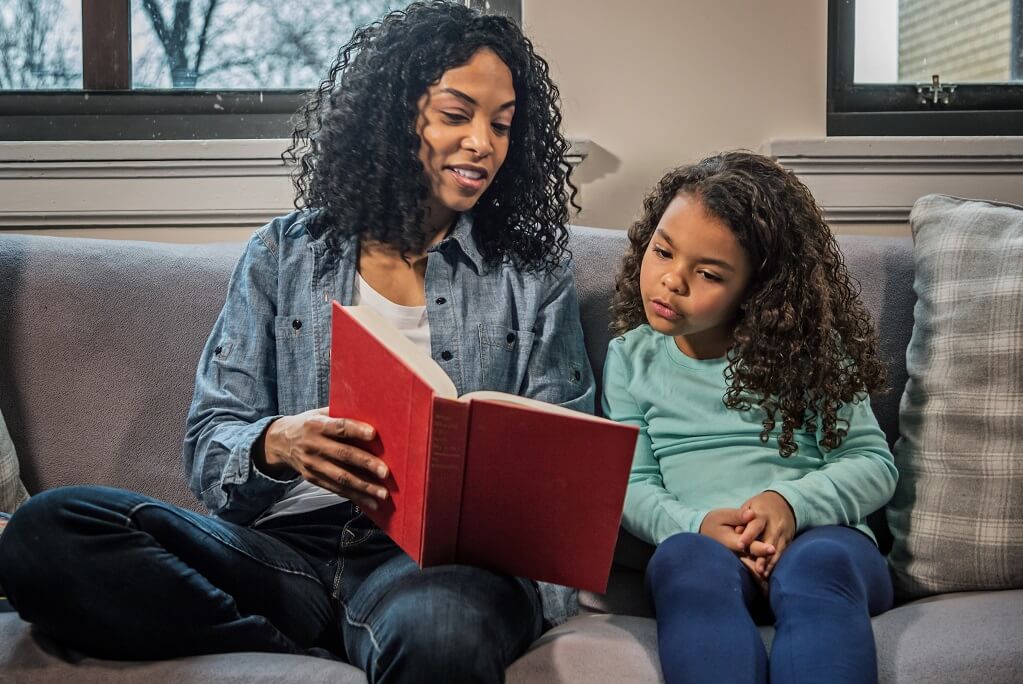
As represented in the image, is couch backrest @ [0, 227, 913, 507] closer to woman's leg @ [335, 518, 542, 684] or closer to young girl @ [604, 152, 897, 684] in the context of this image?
young girl @ [604, 152, 897, 684]

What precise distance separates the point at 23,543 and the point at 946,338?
1.18m

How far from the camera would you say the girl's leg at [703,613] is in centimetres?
107

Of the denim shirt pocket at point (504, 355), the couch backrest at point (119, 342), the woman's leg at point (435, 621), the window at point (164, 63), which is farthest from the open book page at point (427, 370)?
the window at point (164, 63)

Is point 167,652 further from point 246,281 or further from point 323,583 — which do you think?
point 246,281

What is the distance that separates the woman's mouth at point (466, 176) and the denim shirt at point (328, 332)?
79 millimetres

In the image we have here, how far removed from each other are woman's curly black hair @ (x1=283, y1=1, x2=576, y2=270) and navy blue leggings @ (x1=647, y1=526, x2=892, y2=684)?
51cm

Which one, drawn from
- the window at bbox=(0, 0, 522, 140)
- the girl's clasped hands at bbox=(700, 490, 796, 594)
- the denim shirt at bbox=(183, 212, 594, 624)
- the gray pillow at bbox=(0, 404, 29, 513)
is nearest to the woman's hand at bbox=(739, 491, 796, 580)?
the girl's clasped hands at bbox=(700, 490, 796, 594)

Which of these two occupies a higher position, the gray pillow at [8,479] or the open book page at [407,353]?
the open book page at [407,353]

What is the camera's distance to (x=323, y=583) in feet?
4.21

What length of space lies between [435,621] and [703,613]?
0.95ft

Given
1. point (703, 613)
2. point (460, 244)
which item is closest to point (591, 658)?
point (703, 613)

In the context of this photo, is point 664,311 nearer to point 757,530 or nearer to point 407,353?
point 757,530

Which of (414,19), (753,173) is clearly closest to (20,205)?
(414,19)

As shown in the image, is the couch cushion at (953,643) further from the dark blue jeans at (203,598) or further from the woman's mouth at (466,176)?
the woman's mouth at (466,176)
